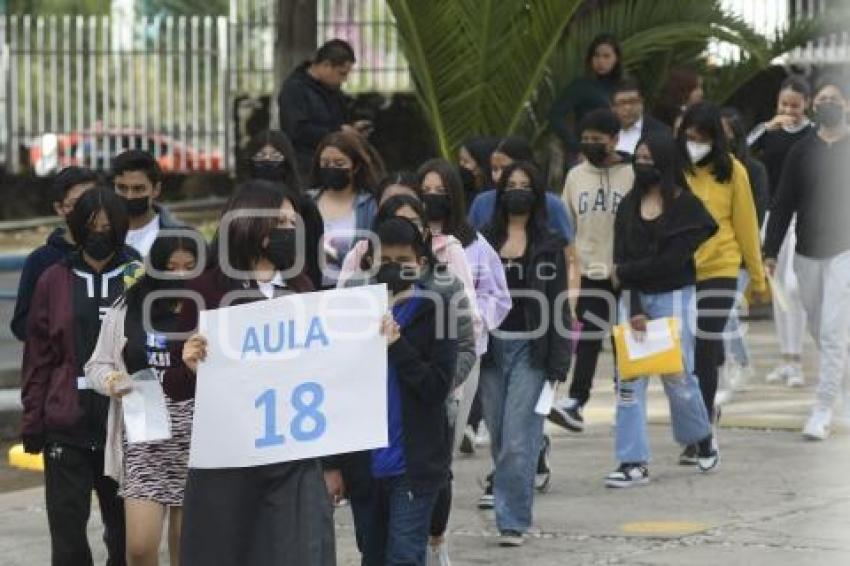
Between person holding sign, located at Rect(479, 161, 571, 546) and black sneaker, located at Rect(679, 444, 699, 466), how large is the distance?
5.63ft

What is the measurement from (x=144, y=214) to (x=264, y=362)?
8.78 ft

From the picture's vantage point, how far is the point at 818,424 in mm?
11430

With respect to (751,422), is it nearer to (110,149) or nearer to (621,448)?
(621,448)

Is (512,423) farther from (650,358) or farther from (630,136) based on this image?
(630,136)

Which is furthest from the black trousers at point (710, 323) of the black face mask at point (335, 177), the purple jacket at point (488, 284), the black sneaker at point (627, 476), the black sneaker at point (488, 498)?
the purple jacket at point (488, 284)

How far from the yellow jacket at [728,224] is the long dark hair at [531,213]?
1590mm

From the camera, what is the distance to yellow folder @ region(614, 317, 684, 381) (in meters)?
10.2

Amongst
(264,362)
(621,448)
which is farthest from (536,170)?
(264,362)

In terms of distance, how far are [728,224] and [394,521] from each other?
4150mm

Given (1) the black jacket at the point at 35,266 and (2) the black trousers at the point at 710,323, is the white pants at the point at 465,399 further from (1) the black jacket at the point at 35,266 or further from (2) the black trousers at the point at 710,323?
(2) the black trousers at the point at 710,323

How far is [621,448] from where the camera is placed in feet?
33.8

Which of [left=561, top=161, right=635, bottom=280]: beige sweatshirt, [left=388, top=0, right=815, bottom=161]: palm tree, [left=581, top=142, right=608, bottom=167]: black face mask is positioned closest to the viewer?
[left=581, top=142, right=608, bottom=167]: black face mask

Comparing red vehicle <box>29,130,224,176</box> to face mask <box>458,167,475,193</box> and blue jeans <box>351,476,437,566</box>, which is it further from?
blue jeans <box>351,476,437,566</box>

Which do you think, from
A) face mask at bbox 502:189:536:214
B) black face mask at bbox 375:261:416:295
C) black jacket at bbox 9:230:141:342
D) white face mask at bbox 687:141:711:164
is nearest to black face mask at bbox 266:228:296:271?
black face mask at bbox 375:261:416:295
